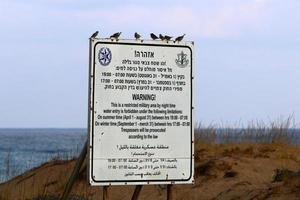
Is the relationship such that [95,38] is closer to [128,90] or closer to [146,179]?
[128,90]

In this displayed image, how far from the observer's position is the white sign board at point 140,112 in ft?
28.7

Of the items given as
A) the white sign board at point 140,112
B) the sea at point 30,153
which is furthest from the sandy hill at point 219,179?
the white sign board at point 140,112

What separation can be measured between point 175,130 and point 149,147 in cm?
37

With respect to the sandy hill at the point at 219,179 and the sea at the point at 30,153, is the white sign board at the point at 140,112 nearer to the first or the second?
the sandy hill at the point at 219,179

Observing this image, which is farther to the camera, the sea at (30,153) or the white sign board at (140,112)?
the sea at (30,153)

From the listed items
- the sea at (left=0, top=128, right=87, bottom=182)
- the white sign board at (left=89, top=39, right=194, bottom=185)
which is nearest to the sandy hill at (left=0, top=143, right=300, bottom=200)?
the sea at (left=0, top=128, right=87, bottom=182)

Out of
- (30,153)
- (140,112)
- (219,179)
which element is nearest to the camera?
(140,112)

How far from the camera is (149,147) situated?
8.90 metres

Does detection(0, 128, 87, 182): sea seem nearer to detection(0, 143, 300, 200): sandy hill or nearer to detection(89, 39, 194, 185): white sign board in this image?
detection(0, 143, 300, 200): sandy hill

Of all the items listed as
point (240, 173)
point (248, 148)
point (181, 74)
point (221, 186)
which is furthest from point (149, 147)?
point (248, 148)

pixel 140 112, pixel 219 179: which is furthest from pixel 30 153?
pixel 140 112

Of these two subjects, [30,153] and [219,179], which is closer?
[219,179]

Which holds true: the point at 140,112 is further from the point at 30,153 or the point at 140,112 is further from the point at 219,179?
the point at 30,153

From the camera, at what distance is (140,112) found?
8867mm
